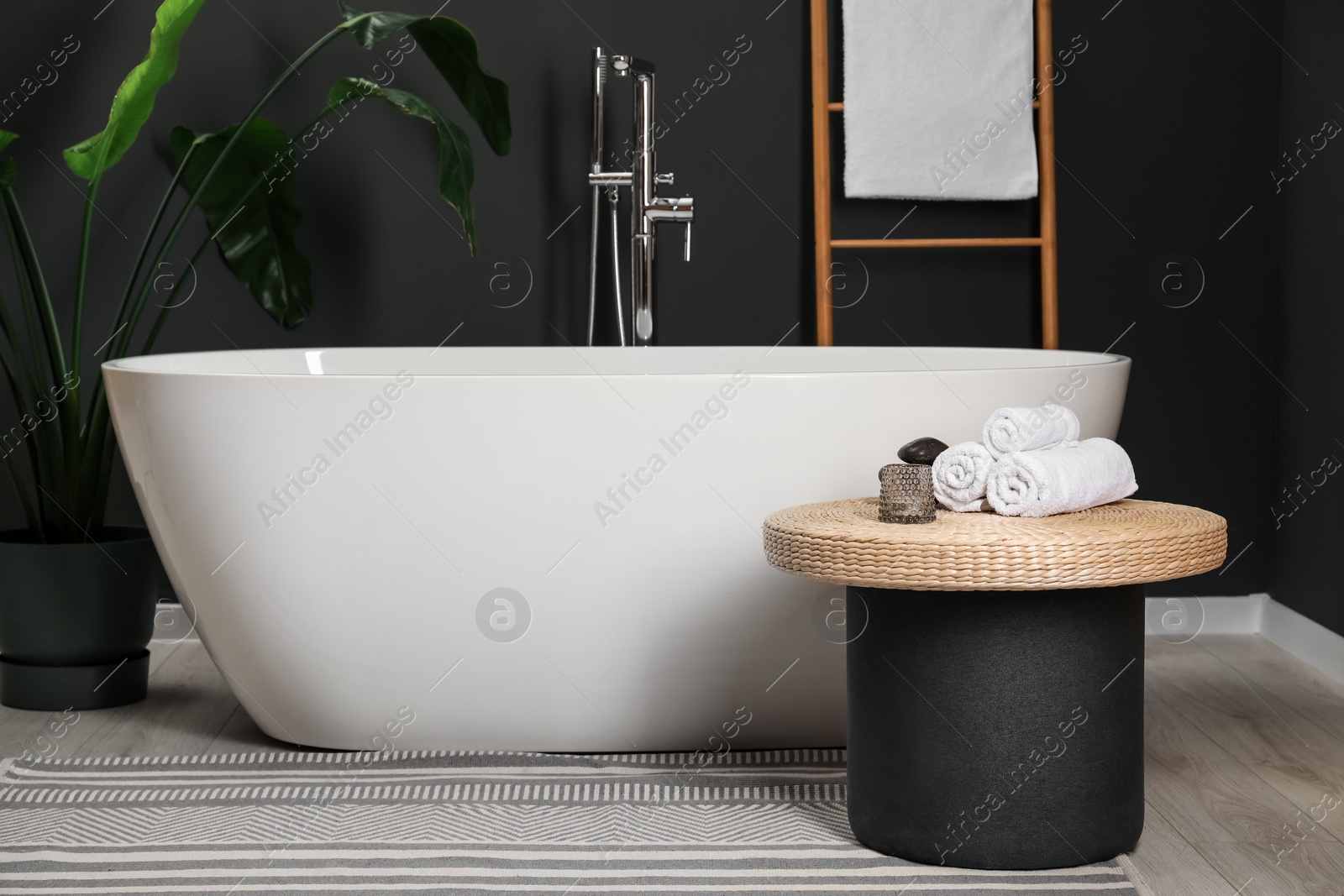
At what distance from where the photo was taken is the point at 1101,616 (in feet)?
5.16

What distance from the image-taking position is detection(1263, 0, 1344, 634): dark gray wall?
2723mm

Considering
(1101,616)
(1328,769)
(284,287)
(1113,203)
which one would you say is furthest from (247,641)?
(1113,203)

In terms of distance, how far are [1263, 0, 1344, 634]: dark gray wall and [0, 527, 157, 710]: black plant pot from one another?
244 cm

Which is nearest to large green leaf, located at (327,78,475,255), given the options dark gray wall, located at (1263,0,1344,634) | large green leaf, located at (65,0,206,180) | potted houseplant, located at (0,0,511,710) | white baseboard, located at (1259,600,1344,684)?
potted houseplant, located at (0,0,511,710)

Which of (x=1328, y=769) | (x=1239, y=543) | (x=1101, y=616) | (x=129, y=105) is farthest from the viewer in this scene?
(x=1239, y=543)

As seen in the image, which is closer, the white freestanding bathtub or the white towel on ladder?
the white freestanding bathtub

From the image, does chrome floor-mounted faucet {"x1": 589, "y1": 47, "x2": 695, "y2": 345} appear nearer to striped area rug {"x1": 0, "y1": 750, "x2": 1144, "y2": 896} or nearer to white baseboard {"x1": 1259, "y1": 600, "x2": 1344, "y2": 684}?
striped area rug {"x1": 0, "y1": 750, "x2": 1144, "y2": 896}

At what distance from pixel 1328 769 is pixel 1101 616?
2.55 feet

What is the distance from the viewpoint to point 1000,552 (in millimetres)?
1448

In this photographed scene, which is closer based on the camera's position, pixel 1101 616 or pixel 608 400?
pixel 1101 616

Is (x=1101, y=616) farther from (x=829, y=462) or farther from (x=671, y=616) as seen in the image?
(x=671, y=616)

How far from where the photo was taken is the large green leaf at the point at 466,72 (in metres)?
2.60

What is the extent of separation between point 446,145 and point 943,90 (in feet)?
3.75

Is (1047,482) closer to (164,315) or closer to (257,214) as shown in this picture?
(164,315)
